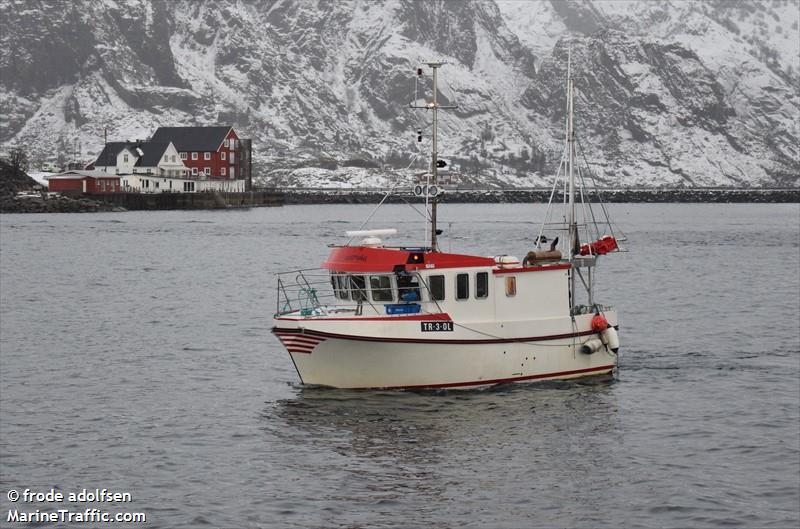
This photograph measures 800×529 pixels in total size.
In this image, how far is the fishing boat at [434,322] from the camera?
36.3m

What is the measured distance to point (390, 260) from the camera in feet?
122

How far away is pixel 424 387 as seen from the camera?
1457 inches

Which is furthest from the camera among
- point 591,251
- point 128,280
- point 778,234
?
point 778,234

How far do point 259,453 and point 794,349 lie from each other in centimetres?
2630

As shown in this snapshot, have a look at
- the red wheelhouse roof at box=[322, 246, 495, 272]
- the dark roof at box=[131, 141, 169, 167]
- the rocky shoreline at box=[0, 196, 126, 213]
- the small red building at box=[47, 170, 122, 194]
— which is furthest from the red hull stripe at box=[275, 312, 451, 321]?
the dark roof at box=[131, 141, 169, 167]

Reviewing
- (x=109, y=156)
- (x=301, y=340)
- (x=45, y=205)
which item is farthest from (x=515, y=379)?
(x=109, y=156)

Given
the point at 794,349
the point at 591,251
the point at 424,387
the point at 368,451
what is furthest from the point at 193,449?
the point at 794,349

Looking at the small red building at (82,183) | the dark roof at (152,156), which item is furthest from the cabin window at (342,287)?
the dark roof at (152,156)

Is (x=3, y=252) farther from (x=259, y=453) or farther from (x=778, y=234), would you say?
(x=778, y=234)

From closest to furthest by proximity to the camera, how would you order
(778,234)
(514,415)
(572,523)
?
(572,523) < (514,415) < (778,234)

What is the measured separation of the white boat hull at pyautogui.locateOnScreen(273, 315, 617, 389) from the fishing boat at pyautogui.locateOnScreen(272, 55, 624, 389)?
0.03 m

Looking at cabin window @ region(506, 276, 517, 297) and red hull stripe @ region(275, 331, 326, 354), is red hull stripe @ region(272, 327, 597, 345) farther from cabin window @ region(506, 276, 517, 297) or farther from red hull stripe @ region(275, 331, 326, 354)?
cabin window @ region(506, 276, 517, 297)

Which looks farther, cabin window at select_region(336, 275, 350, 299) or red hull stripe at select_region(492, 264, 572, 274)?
red hull stripe at select_region(492, 264, 572, 274)

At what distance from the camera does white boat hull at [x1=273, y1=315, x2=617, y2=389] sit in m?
36.1
